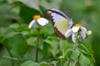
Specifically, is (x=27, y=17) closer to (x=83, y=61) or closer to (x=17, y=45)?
(x=17, y=45)

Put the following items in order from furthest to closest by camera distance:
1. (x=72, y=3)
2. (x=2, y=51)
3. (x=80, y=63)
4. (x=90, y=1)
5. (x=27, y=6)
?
1. (x=90, y=1)
2. (x=72, y=3)
3. (x=2, y=51)
4. (x=27, y=6)
5. (x=80, y=63)

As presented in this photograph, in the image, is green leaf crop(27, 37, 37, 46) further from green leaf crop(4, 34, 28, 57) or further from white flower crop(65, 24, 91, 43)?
white flower crop(65, 24, 91, 43)

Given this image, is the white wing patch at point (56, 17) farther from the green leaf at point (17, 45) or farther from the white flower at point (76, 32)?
the green leaf at point (17, 45)

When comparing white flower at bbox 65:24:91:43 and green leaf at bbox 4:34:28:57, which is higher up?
white flower at bbox 65:24:91:43

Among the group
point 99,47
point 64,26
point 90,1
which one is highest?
point 64,26

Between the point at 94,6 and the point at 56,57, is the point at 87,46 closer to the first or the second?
the point at 56,57

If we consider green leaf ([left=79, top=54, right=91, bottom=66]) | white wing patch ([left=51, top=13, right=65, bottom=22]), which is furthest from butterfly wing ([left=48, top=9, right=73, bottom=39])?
green leaf ([left=79, top=54, right=91, bottom=66])

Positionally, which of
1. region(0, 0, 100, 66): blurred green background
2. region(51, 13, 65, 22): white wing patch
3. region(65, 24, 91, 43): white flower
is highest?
region(51, 13, 65, 22): white wing patch

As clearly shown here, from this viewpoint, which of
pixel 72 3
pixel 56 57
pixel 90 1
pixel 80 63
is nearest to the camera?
pixel 80 63

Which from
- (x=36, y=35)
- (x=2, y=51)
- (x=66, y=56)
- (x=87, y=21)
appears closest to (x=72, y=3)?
(x=87, y=21)
